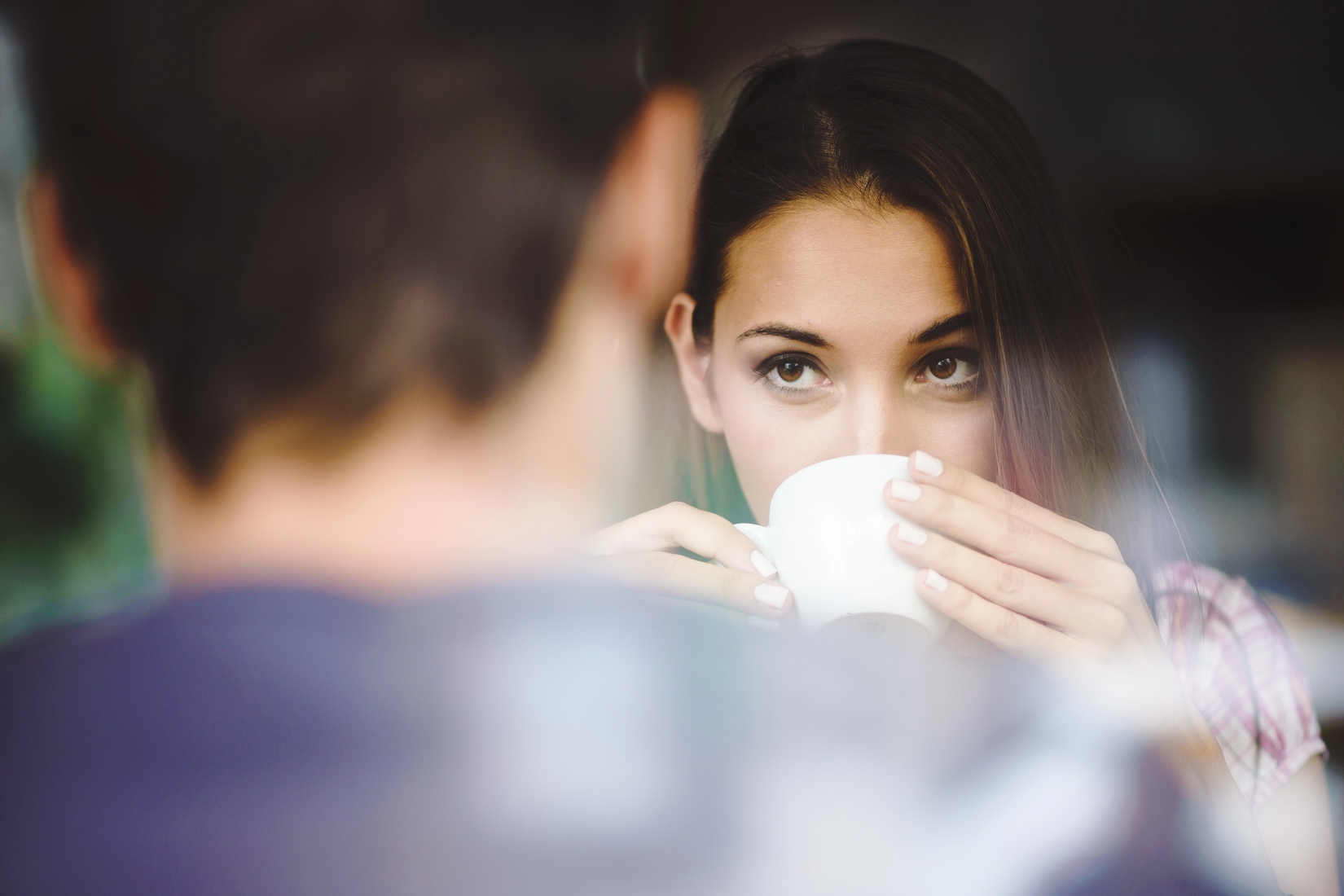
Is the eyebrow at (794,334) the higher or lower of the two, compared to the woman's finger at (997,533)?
higher

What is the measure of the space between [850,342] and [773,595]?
15cm

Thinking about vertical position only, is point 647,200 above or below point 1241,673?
above

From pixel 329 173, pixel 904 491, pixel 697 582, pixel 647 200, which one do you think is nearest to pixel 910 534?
→ pixel 904 491

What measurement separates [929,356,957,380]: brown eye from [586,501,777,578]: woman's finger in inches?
5.6

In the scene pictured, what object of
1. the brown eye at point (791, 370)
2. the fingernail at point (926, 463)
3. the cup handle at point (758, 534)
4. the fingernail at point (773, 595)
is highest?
the brown eye at point (791, 370)

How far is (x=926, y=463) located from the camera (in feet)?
1.41

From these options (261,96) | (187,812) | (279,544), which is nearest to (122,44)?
(261,96)

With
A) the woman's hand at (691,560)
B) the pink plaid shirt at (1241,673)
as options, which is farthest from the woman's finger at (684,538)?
the pink plaid shirt at (1241,673)

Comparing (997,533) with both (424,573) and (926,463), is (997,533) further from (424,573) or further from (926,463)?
(424,573)

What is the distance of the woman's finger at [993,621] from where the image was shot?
0.42 meters

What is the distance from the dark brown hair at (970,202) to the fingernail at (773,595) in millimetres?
149

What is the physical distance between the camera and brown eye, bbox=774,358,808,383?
0.47m

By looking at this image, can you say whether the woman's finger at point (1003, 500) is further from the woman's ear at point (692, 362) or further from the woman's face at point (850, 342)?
the woman's ear at point (692, 362)

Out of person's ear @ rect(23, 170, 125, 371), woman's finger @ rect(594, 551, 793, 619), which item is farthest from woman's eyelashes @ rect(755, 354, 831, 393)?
person's ear @ rect(23, 170, 125, 371)
